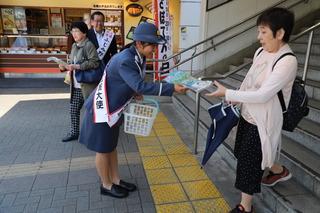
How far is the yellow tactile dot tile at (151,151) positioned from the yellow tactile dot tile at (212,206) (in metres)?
1.22

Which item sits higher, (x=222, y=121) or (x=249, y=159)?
(x=222, y=121)

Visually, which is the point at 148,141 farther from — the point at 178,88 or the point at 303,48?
the point at 303,48

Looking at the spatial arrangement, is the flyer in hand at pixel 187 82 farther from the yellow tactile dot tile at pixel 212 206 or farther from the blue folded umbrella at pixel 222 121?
the yellow tactile dot tile at pixel 212 206

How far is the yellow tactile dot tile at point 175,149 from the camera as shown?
4086mm

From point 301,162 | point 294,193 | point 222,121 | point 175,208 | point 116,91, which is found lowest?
point 175,208

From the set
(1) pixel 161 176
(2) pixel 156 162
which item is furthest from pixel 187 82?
(2) pixel 156 162

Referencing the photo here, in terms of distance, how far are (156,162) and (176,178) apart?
1.55ft

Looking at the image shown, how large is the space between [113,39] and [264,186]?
3.00 metres

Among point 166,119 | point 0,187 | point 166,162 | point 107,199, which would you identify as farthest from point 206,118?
point 0,187

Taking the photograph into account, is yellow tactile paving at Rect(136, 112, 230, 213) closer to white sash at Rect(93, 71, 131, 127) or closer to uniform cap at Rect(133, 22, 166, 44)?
white sash at Rect(93, 71, 131, 127)

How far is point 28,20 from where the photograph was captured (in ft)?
35.7

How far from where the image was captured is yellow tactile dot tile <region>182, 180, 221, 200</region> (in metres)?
3.03

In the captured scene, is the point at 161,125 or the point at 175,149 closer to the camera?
the point at 175,149

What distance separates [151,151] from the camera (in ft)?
13.5
